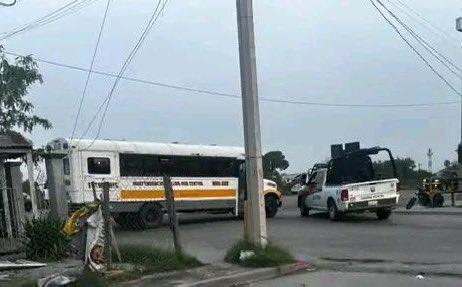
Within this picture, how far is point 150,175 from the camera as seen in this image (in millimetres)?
22797

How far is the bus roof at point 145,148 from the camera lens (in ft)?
70.5

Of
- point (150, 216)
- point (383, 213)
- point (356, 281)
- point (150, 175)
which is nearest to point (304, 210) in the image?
point (383, 213)

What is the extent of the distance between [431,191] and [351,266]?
1784 cm

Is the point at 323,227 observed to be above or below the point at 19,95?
below

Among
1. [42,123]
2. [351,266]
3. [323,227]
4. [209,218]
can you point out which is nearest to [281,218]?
[209,218]

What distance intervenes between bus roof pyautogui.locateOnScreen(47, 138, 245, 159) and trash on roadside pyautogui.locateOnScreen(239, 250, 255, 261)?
10.7 meters

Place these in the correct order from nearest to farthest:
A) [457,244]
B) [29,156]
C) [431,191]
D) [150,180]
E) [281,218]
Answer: [29,156] < [457,244] < [150,180] < [281,218] < [431,191]

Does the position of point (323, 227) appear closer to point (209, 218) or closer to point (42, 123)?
point (209, 218)

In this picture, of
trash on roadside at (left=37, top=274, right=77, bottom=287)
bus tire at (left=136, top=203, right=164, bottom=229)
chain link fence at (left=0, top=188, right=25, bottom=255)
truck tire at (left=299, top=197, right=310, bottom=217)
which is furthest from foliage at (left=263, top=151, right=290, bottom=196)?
trash on roadside at (left=37, top=274, right=77, bottom=287)

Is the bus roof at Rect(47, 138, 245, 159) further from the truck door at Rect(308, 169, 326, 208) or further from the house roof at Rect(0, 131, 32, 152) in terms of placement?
the house roof at Rect(0, 131, 32, 152)

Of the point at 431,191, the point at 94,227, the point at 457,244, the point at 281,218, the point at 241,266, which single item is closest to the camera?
the point at 94,227

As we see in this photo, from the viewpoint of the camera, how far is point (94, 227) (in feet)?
35.7

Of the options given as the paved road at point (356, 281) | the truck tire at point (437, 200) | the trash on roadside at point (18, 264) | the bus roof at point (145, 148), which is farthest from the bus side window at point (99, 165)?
the truck tire at point (437, 200)

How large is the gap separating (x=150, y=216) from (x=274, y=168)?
18.7m
